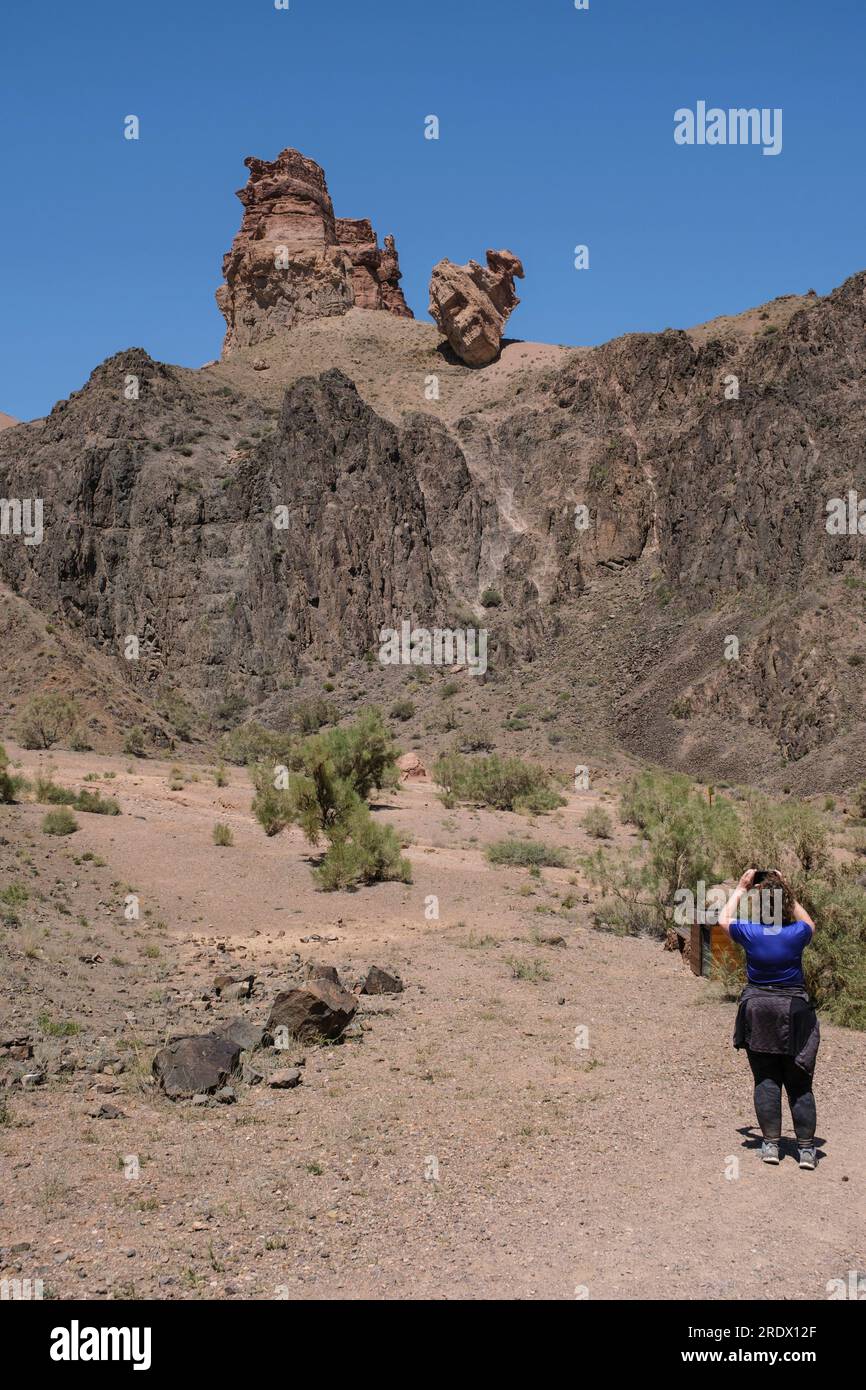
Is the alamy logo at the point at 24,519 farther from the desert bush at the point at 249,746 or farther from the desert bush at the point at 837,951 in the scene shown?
the desert bush at the point at 837,951

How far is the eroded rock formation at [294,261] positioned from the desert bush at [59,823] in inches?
3168

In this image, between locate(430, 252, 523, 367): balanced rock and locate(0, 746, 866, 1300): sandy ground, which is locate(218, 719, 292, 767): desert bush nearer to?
locate(0, 746, 866, 1300): sandy ground

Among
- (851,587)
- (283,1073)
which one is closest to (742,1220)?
(283,1073)

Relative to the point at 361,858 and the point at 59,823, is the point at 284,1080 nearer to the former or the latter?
the point at 361,858

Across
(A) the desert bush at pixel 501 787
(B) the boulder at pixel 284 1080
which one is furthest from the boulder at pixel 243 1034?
(A) the desert bush at pixel 501 787

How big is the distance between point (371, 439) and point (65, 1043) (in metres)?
59.5

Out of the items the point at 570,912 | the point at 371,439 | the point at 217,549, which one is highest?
the point at 371,439

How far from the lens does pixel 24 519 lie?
2680 inches

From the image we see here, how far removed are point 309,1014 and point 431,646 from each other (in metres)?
52.5

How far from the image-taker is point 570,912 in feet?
60.2

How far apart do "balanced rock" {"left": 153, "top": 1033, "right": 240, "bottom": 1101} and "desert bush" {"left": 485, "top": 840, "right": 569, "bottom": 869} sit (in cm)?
1396

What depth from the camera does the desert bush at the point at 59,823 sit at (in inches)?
827

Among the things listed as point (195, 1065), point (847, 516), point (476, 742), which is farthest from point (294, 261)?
point (195, 1065)
